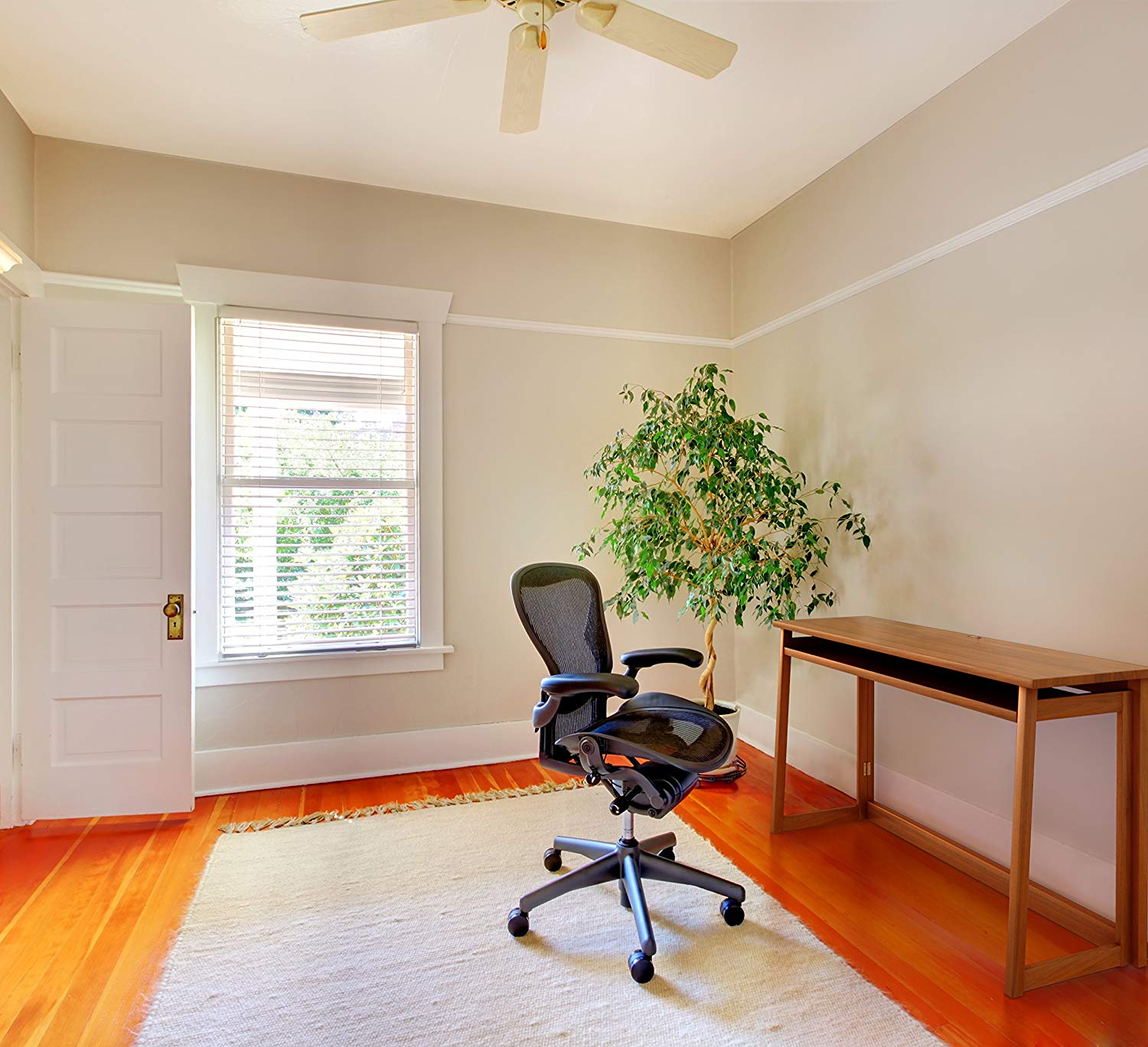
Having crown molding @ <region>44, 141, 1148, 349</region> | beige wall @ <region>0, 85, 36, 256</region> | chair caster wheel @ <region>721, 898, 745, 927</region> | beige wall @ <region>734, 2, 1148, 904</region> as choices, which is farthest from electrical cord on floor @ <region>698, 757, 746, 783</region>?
beige wall @ <region>0, 85, 36, 256</region>

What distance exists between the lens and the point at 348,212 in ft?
11.1

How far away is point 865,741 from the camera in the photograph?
2.95 meters

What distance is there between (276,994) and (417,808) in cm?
119

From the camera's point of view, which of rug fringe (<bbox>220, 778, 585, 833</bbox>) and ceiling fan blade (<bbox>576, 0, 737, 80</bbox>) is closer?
ceiling fan blade (<bbox>576, 0, 737, 80</bbox>)

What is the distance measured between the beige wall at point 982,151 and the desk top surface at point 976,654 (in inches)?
58.5

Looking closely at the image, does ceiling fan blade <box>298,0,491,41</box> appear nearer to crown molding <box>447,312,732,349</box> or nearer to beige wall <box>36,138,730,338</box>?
beige wall <box>36,138,730,338</box>

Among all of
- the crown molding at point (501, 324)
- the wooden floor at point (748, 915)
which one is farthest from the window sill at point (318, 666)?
the crown molding at point (501, 324)

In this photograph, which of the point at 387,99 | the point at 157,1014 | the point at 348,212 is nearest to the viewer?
the point at 157,1014

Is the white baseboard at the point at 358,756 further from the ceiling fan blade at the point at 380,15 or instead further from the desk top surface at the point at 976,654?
the ceiling fan blade at the point at 380,15

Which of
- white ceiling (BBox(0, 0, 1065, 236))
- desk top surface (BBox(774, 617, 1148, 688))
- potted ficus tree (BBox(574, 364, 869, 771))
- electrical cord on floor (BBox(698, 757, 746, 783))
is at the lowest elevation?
electrical cord on floor (BBox(698, 757, 746, 783))

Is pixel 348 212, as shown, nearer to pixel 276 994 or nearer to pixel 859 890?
pixel 276 994

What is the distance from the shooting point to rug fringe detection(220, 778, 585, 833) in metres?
2.85

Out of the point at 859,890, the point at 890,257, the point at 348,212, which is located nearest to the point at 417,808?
the point at 859,890

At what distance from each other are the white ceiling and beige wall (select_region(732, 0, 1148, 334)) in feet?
0.29
